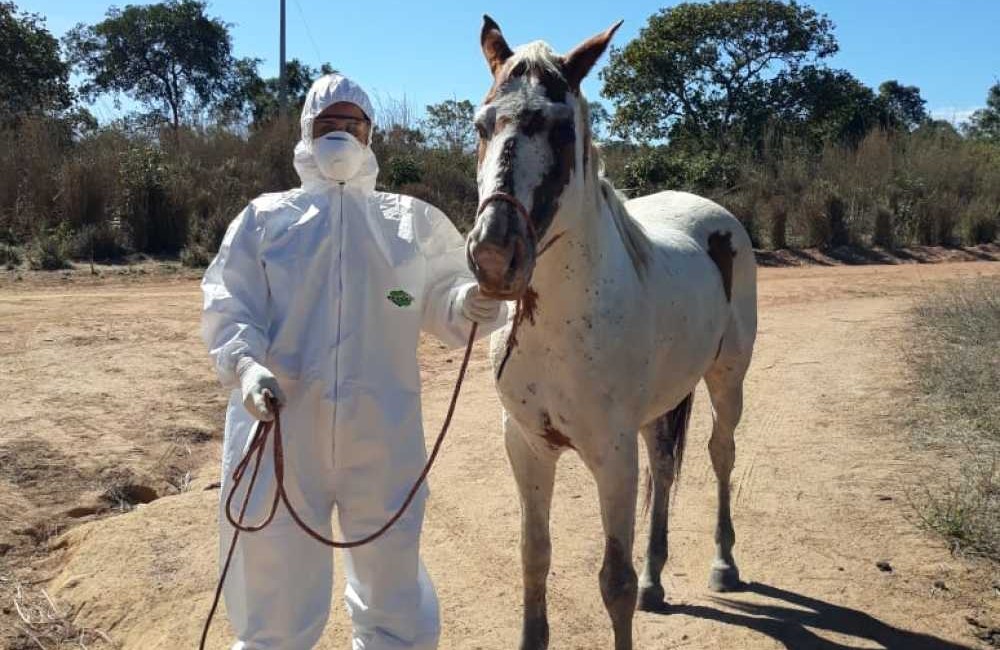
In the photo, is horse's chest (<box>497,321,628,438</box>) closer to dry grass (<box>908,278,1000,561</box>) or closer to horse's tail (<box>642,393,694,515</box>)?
horse's tail (<box>642,393,694,515</box>)

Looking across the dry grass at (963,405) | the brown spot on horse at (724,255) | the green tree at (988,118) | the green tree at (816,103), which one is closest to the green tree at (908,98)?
the green tree at (988,118)

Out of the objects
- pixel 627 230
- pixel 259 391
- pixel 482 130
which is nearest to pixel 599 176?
pixel 627 230

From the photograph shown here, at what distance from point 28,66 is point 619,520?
21.4 m

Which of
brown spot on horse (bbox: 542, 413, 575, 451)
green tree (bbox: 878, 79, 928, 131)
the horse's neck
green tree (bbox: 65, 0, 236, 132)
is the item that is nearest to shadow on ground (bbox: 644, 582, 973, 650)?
brown spot on horse (bbox: 542, 413, 575, 451)

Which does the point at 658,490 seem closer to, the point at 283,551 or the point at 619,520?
the point at 619,520

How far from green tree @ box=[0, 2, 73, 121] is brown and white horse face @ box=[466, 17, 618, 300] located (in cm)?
1937

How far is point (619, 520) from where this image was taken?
3047 mm

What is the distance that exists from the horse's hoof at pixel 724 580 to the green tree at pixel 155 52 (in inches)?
1103

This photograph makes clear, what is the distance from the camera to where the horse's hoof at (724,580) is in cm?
418

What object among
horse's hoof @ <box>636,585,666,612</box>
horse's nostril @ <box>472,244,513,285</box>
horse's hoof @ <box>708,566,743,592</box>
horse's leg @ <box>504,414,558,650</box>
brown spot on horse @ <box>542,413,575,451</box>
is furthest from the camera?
horse's hoof @ <box>708,566,743,592</box>

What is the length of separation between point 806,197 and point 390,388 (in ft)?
49.5

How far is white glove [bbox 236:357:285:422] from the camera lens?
232 cm

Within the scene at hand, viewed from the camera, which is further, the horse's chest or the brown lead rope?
the horse's chest

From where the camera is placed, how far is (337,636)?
Answer: 3646 millimetres
